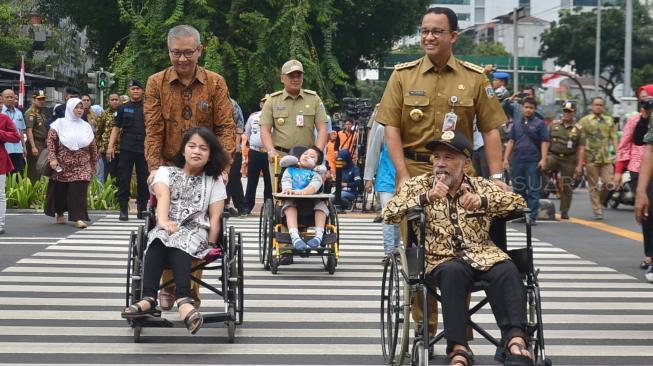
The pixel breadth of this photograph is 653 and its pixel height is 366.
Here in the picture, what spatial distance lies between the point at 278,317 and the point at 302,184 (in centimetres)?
283

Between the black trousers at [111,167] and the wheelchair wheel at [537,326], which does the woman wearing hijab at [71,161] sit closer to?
the black trousers at [111,167]

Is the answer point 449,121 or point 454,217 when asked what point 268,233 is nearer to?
point 449,121

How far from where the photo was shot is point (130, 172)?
59.0 feet

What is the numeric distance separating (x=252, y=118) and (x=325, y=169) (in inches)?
256

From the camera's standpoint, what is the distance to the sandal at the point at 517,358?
662cm

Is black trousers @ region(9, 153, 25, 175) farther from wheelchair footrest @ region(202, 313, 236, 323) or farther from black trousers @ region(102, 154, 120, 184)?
wheelchair footrest @ region(202, 313, 236, 323)

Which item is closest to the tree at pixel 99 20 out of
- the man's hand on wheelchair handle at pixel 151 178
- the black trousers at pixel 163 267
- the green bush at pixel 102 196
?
the green bush at pixel 102 196

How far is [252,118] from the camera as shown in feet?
62.2

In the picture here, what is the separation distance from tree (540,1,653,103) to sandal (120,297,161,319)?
71.7m

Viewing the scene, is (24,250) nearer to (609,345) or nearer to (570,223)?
(609,345)

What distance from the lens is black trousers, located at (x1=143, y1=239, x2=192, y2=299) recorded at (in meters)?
8.23

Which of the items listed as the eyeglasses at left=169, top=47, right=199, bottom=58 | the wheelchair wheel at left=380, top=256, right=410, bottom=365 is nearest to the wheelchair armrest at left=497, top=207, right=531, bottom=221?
the wheelchair wheel at left=380, top=256, right=410, bottom=365

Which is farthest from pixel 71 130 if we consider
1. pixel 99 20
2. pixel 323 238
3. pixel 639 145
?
pixel 99 20

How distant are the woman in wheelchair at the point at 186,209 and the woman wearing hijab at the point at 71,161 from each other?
8189mm
